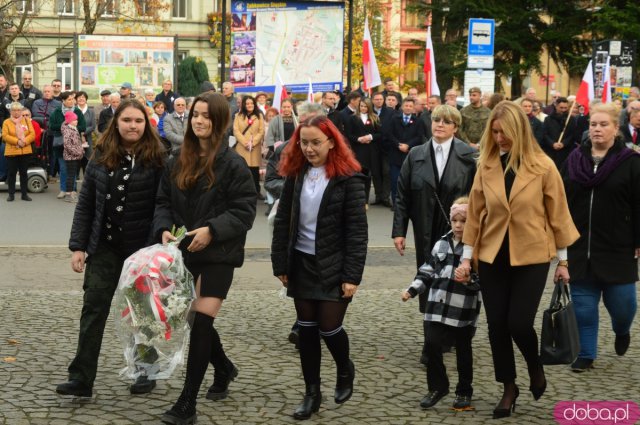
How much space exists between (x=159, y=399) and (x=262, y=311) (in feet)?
10.5

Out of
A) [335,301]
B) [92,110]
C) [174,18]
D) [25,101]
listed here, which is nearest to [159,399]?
[335,301]

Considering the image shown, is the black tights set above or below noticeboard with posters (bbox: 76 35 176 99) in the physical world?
below

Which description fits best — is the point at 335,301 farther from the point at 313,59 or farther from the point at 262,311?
the point at 313,59

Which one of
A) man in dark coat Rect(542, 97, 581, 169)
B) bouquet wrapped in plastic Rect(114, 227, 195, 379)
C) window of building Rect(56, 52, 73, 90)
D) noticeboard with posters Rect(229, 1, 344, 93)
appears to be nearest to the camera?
bouquet wrapped in plastic Rect(114, 227, 195, 379)

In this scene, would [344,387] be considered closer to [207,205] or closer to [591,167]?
[207,205]

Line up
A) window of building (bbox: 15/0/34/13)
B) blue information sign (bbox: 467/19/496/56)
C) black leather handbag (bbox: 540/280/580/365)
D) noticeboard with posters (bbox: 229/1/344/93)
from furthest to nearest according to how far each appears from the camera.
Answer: window of building (bbox: 15/0/34/13) → noticeboard with posters (bbox: 229/1/344/93) → blue information sign (bbox: 467/19/496/56) → black leather handbag (bbox: 540/280/580/365)

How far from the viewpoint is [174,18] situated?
210ft

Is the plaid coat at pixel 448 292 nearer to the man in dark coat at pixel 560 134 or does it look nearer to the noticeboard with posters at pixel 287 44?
the man in dark coat at pixel 560 134

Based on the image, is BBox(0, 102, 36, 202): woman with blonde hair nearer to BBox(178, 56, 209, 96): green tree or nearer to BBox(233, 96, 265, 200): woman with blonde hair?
BBox(233, 96, 265, 200): woman with blonde hair

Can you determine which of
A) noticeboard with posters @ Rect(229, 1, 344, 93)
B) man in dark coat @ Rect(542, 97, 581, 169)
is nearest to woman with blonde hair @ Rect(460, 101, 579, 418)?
man in dark coat @ Rect(542, 97, 581, 169)

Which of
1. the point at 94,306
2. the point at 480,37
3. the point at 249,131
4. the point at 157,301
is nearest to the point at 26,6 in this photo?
the point at 480,37

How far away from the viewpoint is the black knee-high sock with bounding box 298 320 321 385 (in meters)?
6.43

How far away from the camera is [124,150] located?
22.1ft

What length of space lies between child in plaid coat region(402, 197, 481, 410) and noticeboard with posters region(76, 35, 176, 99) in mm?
18200
